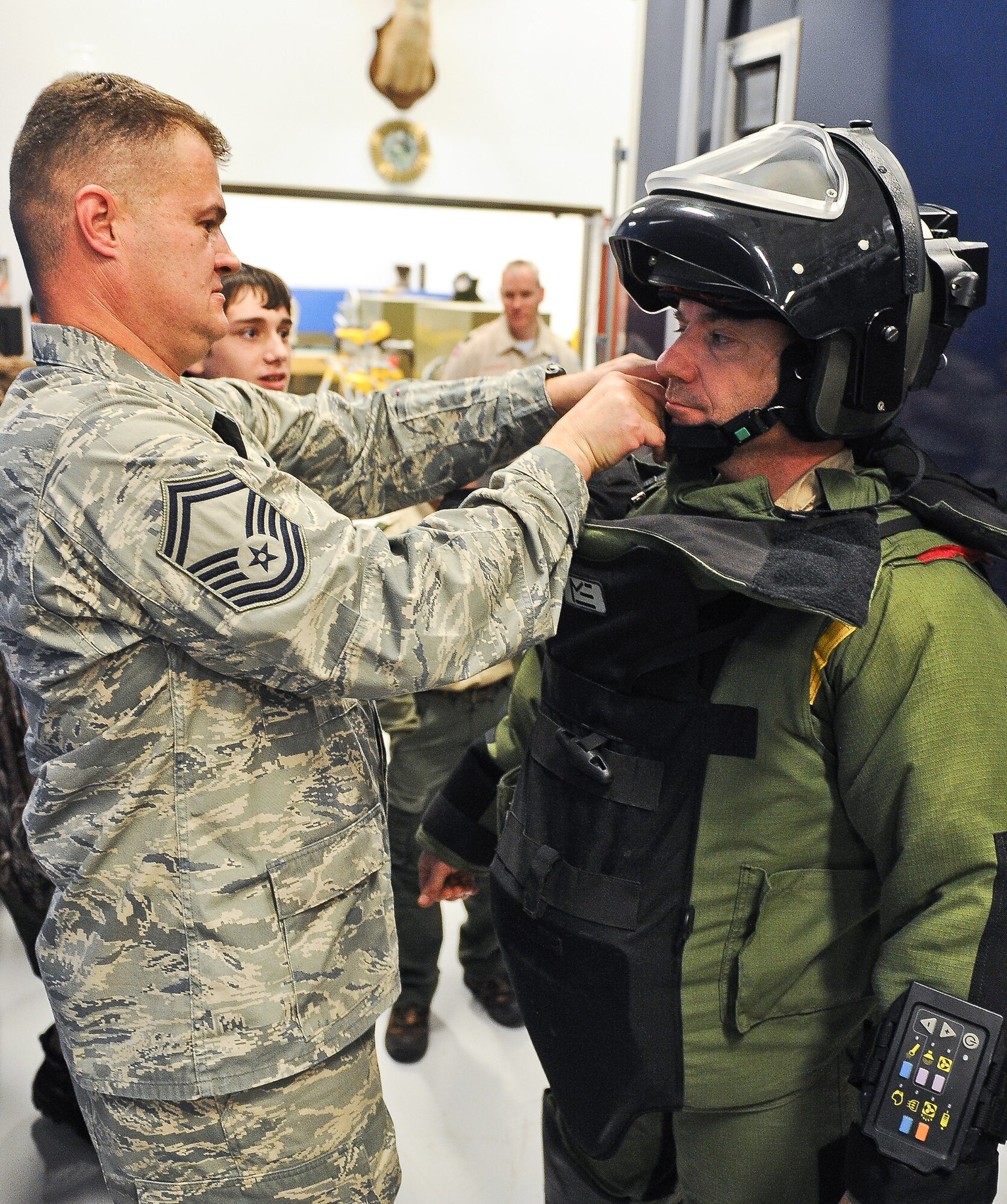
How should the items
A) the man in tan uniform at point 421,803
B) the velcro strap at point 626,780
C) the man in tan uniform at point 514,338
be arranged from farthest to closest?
1. the man in tan uniform at point 514,338
2. the man in tan uniform at point 421,803
3. the velcro strap at point 626,780

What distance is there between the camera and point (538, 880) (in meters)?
1.30

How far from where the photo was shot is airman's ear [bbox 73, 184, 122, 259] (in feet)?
3.62

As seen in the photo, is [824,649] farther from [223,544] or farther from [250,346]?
[250,346]

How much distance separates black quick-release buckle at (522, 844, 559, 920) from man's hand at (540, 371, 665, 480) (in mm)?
472

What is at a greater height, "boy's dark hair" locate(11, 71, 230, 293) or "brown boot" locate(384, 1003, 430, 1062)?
"boy's dark hair" locate(11, 71, 230, 293)

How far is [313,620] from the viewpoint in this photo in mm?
1017

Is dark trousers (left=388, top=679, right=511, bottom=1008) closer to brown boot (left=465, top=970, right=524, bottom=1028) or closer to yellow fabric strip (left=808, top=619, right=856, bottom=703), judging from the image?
brown boot (left=465, top=970, right=524, bottom=1028)

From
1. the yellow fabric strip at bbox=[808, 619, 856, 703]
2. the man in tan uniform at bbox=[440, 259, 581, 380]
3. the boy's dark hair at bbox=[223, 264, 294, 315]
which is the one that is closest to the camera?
the yellow fabric strip at bbox=[808, 619, 856, 703]

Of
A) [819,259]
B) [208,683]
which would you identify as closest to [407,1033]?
[208,683]

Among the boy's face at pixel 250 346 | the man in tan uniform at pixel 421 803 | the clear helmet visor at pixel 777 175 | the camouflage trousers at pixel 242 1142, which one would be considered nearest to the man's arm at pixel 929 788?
the clear helmet visor at pixel 777 175

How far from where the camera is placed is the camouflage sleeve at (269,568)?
99cm

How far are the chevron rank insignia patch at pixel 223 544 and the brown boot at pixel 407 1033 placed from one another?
1855 millimetres

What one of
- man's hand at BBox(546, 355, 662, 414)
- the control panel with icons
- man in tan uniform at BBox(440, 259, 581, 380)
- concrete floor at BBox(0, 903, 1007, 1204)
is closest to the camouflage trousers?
the control panel with icons

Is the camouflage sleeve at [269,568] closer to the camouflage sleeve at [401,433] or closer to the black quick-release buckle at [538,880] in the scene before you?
the black quick-release buckle at [538,880]
